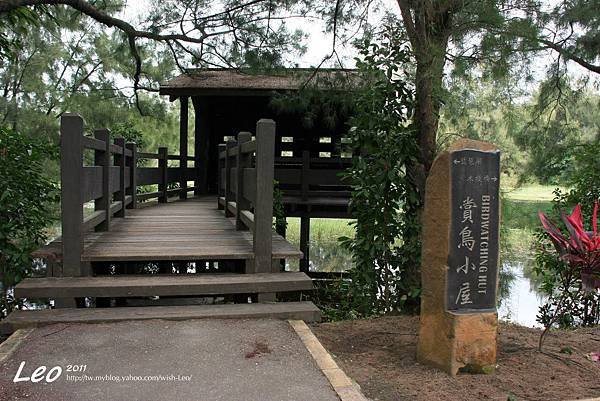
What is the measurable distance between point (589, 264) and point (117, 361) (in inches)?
129

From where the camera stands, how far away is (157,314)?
162 inches

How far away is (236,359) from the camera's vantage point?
11.1 ft

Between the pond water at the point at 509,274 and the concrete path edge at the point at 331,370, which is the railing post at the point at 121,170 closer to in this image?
the pond water at the point at 509,274

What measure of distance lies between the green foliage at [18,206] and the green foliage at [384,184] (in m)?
3.58

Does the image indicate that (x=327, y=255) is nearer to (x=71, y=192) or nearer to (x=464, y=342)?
(x=71, y=192)

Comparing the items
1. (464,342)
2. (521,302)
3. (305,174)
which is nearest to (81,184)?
(464,342)

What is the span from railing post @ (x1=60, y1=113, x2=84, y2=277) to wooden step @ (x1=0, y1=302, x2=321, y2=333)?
1.65 feet

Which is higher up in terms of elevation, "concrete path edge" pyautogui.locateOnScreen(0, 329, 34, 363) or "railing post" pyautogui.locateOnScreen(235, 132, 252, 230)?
"railing post" pyautogui.locateOnScreen(235, 132, 252, 230)

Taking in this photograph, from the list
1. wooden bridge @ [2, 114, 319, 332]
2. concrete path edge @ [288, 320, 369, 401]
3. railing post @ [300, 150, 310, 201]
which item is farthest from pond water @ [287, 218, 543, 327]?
concrete path edge @ [288, 320, 369, 401]

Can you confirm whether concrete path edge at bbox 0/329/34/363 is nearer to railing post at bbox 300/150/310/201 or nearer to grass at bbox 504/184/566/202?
grass at bbox 504/184/566/202

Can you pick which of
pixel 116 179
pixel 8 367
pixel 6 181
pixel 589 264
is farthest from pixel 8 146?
pixel 589 264

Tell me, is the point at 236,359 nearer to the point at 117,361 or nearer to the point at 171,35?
the point at 117,361

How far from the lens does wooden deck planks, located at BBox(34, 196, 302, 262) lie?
15.3 feet

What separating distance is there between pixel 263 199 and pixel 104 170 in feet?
6.80
